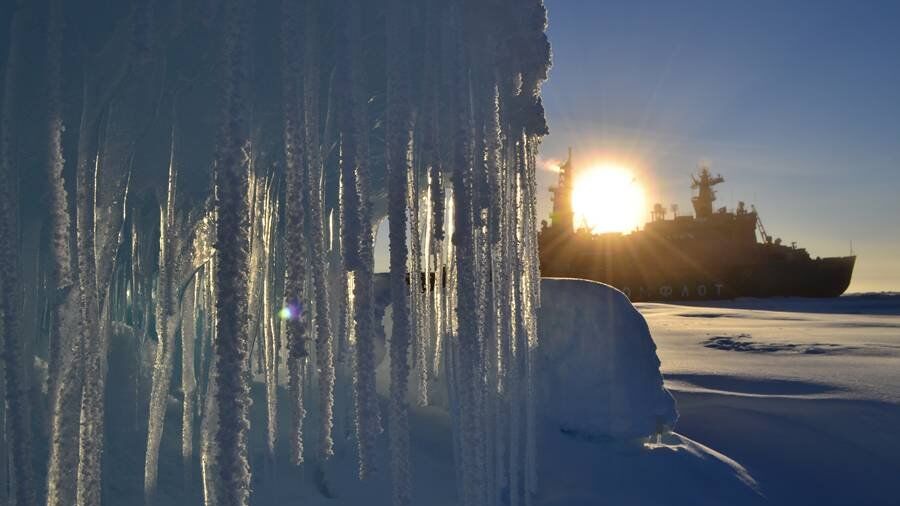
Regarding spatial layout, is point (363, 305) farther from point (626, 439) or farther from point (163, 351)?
point (626, 439)

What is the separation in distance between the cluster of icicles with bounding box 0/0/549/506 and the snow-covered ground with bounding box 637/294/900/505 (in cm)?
251

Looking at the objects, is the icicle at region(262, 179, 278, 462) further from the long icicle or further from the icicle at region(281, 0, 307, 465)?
the icicle at region(281, 0, 307, 465)

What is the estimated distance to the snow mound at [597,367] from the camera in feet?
16.8

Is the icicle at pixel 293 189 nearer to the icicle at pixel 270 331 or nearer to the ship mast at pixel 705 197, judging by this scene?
the icicle at pixel 270 331

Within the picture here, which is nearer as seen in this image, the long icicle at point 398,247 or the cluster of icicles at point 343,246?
the cluster of icicles at point 343,246

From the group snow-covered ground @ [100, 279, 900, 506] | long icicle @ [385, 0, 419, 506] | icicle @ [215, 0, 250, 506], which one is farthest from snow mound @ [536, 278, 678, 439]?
icicle @ [215, 0, 250, 506]

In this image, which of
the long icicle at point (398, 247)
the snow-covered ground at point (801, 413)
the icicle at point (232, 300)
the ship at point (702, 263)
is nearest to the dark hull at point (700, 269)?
the ship at point (702, 263)

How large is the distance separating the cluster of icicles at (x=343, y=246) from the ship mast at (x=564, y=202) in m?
33.9

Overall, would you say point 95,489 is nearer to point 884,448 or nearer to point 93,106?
point 93,106

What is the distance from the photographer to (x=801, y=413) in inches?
243

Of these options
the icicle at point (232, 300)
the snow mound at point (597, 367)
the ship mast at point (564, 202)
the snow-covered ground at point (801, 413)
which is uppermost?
the ship mast at point (564, 202)

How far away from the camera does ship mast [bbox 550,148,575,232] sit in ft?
122

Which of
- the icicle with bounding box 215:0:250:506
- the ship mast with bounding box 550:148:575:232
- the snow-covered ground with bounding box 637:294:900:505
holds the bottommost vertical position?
the snow-covered ground with bounding box 637:294:900:505

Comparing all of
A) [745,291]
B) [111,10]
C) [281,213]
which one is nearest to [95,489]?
[111,10]
